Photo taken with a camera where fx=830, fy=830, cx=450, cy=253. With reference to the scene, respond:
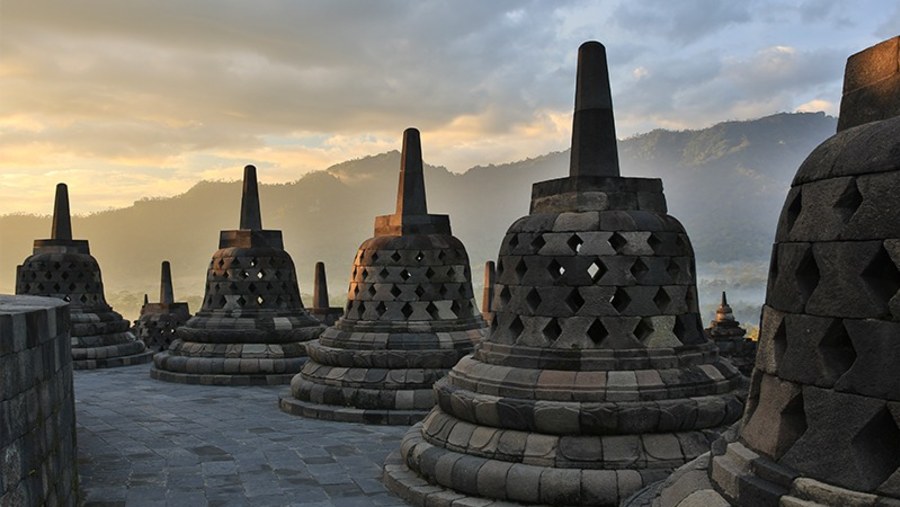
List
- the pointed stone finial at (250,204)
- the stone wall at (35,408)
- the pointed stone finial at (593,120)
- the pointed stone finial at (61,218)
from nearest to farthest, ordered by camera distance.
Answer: the stone wall at (35,408) → the pointed stone finial at (593,120) → the pointed stone finial at (250,204) → the pointed stone finial at (61,218)

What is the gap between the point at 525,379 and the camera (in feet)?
24.6

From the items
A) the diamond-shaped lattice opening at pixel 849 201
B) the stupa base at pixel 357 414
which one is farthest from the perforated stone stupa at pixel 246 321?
the diamond-shaped lattice opening at pixel 849 201

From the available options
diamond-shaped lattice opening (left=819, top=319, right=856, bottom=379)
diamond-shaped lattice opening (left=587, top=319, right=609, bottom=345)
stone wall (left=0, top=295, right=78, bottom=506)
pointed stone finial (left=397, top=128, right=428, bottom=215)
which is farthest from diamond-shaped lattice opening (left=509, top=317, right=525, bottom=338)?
pointed stone finial (left=397, top=128, right=428, bottom=215)

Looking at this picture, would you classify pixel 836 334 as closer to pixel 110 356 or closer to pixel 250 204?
pixel 250 204

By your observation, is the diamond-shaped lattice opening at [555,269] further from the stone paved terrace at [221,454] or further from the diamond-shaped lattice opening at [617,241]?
the stone paved terrace at [221,454]

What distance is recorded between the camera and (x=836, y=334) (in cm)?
362

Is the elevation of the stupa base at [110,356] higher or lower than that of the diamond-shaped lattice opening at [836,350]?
lower

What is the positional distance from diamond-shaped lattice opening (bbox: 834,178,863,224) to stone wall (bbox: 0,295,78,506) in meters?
4.34

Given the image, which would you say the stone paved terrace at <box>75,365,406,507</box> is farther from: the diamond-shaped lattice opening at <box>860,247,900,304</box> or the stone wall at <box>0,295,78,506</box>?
the diamond-shaped lattice opening at <box>860,247,900,304</box>

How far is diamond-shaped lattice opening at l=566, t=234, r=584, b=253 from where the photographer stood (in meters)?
7.67

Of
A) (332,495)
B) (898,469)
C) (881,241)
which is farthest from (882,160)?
(332,495)

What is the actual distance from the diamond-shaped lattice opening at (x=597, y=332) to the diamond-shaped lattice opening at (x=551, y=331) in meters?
0.29

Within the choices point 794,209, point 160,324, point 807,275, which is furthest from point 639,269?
point 160,324

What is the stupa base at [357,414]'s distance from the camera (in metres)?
11.7
